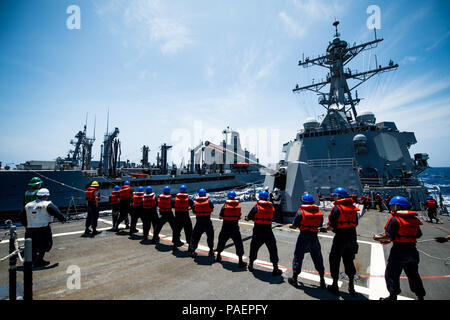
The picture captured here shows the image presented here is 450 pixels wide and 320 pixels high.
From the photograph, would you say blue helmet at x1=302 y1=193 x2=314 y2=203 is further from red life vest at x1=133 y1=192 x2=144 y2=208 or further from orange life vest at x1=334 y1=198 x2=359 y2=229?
red life vest at x1=133 y1=192 x2=144 y2=208

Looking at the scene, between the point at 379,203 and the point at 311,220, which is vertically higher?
the point at 311,220

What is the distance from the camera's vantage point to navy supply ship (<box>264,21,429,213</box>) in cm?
1246

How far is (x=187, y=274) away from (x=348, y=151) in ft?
55.6

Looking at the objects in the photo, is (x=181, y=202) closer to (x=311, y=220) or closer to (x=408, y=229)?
(x=311, y=220)

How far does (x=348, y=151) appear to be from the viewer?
1636 cm

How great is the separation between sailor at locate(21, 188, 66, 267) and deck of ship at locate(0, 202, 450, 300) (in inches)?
16.1

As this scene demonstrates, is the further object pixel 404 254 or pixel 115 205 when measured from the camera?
pixel 115 205

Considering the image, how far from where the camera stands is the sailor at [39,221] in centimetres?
384

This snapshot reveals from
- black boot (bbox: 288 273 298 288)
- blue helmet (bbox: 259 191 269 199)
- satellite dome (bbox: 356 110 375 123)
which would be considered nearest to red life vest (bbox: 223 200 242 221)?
blue helmet (bbox: 259 191 269 199)

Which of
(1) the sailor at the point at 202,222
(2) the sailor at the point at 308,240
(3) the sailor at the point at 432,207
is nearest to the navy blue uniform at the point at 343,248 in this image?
(2) the sailor at the point at 308,240

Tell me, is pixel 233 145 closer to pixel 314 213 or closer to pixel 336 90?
pixel 336 90

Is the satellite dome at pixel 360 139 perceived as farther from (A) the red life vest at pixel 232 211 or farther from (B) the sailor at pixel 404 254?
(A) the red life vest at pixel 232 211

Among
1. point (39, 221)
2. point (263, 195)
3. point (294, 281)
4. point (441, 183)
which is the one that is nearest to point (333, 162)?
point (263, 195)
